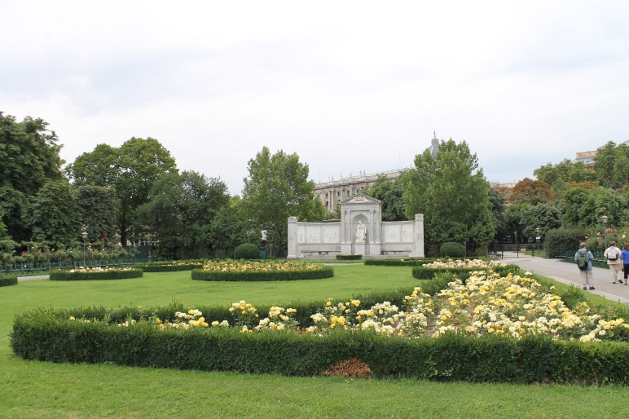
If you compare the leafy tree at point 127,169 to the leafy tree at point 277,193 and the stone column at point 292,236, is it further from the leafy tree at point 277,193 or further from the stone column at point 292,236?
the stone column at point 292,236

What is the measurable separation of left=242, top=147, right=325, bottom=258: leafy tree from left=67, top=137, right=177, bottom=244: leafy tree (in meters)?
9.82

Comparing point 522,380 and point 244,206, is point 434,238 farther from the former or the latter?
point 522,380

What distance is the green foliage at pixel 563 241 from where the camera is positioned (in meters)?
36.3

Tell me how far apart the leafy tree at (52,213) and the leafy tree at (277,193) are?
15087mm

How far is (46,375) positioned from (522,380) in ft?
20.1

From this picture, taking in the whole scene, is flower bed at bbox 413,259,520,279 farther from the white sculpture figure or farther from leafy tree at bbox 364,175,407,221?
leafy tree at bbox 364,175,407,221

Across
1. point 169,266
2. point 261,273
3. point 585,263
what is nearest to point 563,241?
point 585,263

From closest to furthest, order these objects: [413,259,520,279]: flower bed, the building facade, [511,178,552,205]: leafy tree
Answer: [413,259,520,279]: flower bed, [511,178,552,205]: leafy tree, the building facade

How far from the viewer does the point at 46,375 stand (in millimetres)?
6891

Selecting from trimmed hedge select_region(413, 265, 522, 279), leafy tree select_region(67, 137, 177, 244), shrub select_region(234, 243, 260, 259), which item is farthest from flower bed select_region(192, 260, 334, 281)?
leafy tree select_region(67, 137, 177, 244)

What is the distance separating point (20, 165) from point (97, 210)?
8.07m

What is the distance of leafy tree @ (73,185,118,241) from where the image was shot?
42.2 metres

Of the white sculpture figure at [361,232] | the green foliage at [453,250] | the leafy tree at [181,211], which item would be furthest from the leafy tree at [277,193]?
the green foliage at [453,250]

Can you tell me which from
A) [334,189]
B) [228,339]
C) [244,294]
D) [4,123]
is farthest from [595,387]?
[334,189]
